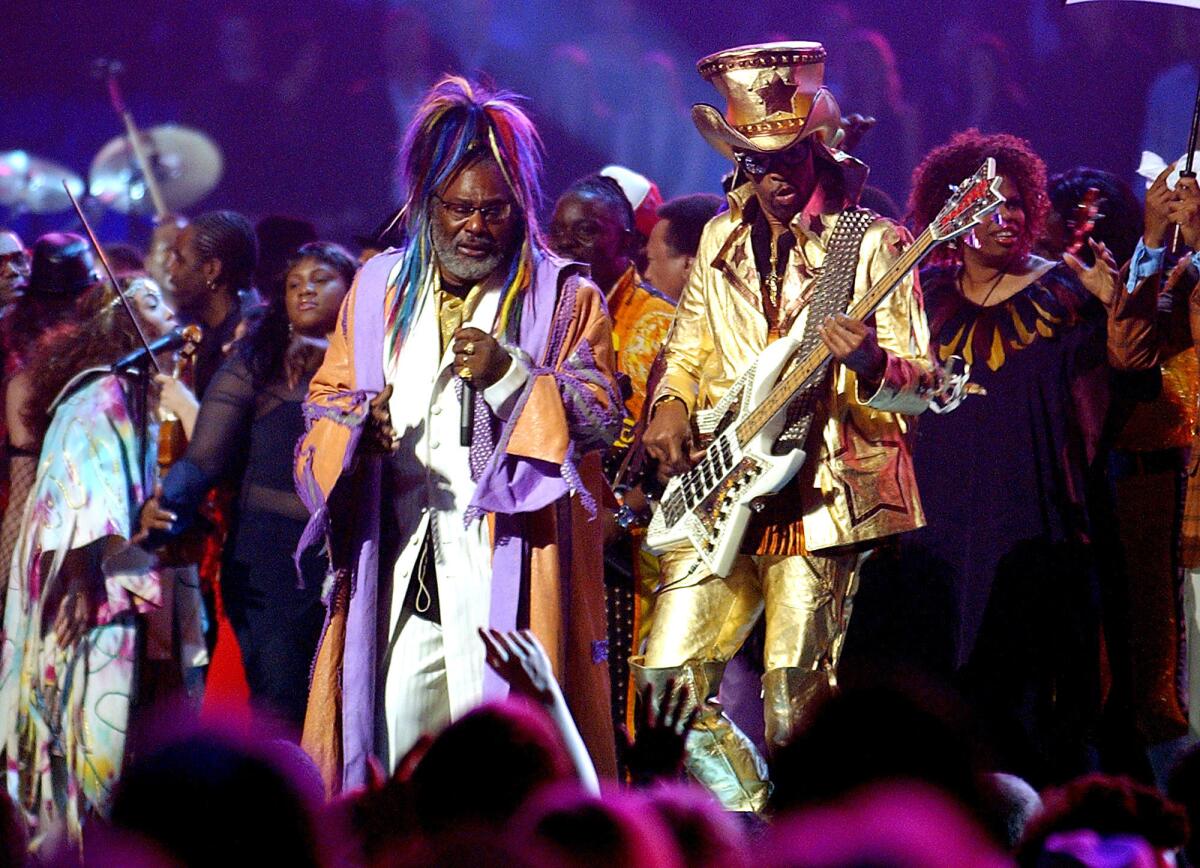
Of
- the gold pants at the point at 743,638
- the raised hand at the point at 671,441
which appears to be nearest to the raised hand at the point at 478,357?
the raised hand at the point at 671,441

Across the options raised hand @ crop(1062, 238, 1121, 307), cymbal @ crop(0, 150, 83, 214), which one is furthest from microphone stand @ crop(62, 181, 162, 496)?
cymbal @ crop(0, 150, 83, 214)

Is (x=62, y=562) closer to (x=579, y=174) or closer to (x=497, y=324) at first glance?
(x=497, y=324)

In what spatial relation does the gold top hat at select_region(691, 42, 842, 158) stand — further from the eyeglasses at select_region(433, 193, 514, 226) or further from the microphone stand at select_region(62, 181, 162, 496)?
the microphone stand at select_region(62, 181, 162, 496)

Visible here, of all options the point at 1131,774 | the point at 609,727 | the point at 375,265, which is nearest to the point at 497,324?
the point at 375,265

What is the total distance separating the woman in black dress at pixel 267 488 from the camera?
6.85 meters

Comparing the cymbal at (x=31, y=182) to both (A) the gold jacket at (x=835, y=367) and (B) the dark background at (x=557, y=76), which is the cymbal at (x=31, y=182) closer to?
(B) the dark background at (x=557, y=76)

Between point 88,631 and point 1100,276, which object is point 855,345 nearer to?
point 1100,276

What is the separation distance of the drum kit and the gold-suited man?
17.6 feet

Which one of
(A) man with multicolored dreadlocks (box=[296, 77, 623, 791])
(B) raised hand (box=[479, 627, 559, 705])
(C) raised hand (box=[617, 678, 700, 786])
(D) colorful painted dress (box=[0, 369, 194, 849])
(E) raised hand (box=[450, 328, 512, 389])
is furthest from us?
(D) colorful painted dress (box=[0, 369, 194, 849])

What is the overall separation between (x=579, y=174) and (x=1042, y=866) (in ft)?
25.0

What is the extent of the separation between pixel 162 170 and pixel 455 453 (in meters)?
6.25

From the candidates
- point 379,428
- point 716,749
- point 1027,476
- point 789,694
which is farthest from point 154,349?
point 1027,476

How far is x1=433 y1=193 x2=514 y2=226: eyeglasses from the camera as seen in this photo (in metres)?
5.57

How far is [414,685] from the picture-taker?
18.0 ft
